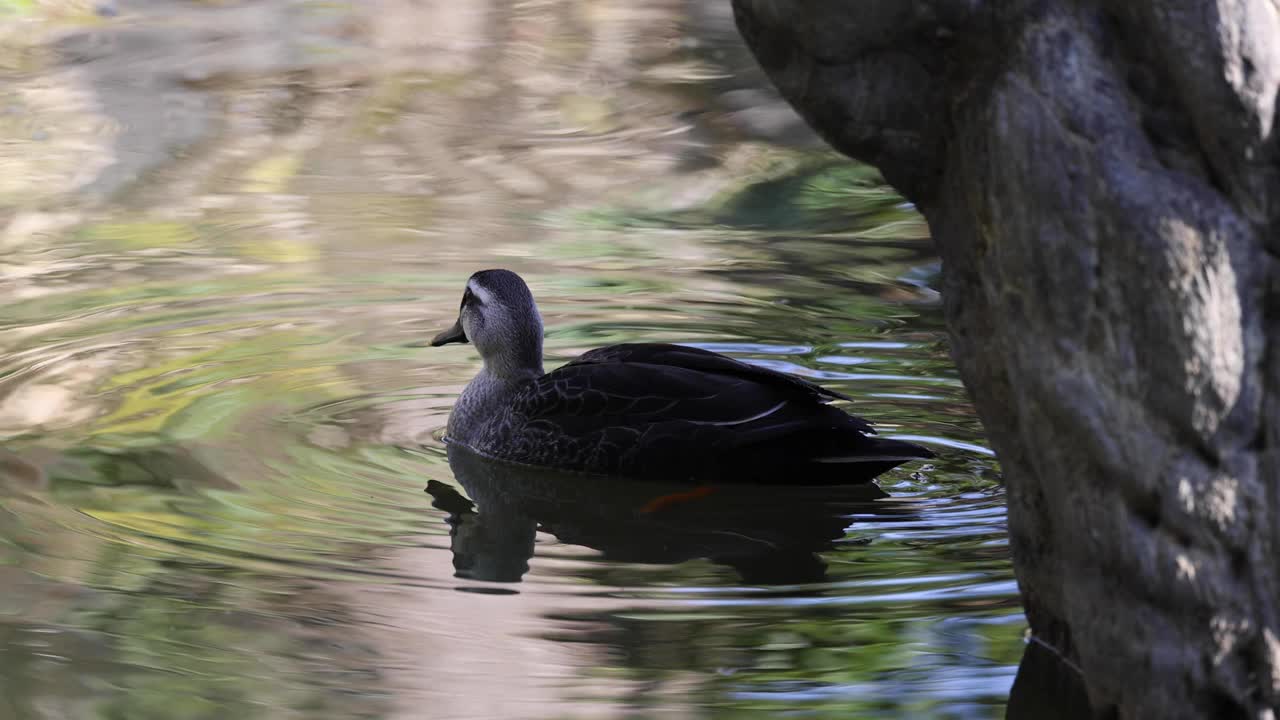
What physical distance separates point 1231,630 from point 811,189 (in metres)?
Result: 8.53

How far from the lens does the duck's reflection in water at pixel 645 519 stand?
5.69 m

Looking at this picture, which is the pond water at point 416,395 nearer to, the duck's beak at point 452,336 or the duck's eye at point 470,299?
the duck's beak at point 452,336

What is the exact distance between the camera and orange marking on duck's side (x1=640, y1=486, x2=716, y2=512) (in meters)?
6.34

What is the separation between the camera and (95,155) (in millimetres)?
12156

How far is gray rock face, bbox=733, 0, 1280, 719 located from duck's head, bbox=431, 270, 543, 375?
3.59 meters

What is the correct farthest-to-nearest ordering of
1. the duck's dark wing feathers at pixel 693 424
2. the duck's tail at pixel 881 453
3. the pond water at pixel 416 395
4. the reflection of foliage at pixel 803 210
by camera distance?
1. the reflection of foliage at pixel 803 210
2. the duck's dark wing feathers at pixel 693 424
3. the duck's tail at pixel 881 453
4. the pond water at pixel 416 395

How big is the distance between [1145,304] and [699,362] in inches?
121

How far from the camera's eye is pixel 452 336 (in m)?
7.70

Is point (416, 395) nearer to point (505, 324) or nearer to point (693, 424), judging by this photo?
point (505, 324)

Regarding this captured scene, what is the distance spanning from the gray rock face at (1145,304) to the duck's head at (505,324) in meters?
3.59

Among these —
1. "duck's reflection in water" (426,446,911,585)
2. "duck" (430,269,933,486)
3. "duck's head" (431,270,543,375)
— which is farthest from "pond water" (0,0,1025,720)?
"duck's head" (431,270,543,375)

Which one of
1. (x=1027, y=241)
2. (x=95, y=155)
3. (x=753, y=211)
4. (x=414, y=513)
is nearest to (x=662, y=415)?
(x=414, y=513)

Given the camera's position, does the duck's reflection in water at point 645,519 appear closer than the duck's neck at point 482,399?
Yes

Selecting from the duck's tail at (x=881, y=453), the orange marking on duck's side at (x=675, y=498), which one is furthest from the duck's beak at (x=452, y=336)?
the duck's tail at (x=881, y=453)
